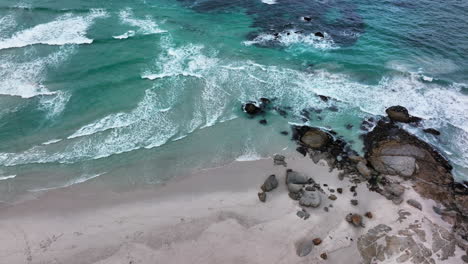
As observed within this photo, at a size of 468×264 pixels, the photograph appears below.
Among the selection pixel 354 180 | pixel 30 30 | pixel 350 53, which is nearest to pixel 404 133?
pixel 354 180

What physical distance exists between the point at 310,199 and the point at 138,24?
29.5 m

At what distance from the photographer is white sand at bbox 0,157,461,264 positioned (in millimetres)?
20266

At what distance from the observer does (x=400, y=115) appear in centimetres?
3106

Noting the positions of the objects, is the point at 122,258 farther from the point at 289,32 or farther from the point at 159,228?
the point at 289,32

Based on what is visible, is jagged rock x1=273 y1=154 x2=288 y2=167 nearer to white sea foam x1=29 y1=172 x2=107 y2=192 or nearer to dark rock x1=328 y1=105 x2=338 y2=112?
dark rock x1=328 y1=105 x2=338 y2=112

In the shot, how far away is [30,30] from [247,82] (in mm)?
24911

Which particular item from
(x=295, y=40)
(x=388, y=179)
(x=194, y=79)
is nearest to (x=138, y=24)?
(x=194, y=79)

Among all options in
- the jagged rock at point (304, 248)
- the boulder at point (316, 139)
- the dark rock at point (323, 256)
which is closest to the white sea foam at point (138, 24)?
the boulder at point (316, 139)

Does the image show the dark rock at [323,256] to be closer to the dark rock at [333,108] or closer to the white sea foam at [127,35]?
the dark rock at [333,108]

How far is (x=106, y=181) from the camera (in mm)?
24359

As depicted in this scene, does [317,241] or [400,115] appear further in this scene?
[400,115]

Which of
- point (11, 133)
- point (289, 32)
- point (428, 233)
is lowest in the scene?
point (428, 233)

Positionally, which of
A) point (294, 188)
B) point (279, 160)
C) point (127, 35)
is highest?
point (127, 35)

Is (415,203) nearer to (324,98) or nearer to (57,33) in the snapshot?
(324,98)
